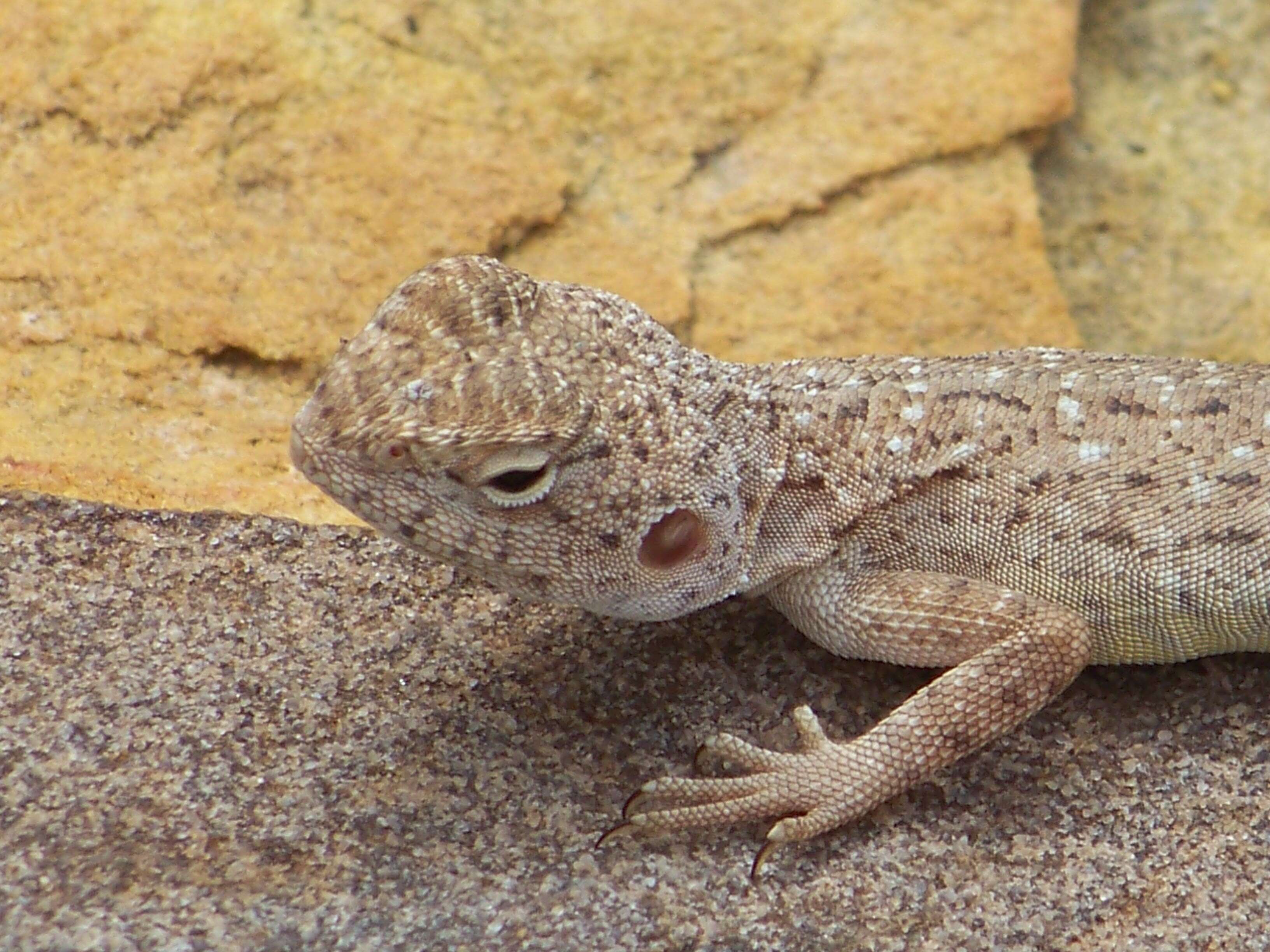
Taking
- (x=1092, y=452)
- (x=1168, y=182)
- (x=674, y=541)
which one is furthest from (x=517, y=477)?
(x=1168, y=182)

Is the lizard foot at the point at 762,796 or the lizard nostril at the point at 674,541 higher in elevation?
the lizard nostril at the point at 674,541

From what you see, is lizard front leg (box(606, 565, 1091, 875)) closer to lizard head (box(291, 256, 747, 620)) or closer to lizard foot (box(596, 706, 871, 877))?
lizard foot (box(596, 706, 871, 877))

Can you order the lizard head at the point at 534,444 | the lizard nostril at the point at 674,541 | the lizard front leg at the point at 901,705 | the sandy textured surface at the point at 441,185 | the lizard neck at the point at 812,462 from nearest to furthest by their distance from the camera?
the lizard head at the point at 534,444, the lizard front leg at the point at 901,705, the lizard nostril at the point at 674,541, the lizard neck at the point at 812,462, the sandy textured surface at the point at 441,185

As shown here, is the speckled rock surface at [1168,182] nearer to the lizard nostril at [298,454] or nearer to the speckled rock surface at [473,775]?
the speckled rock surface at [473,775]

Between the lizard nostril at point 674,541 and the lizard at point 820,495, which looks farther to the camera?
the lizard nostril at point 674,541

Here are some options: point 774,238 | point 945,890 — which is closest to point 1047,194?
point 774,238

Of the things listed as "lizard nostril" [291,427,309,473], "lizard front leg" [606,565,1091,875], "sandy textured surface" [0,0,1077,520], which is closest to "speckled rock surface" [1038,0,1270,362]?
"sandy textured surface" [0,0,1077,520]

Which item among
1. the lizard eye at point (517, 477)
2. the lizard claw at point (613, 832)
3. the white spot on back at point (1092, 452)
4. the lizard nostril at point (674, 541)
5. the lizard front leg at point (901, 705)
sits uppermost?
the lizard eye at point (517, 477)

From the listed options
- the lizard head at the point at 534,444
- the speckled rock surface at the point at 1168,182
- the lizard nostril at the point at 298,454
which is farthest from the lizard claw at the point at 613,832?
the speckled rock surface at the point at 1168,182

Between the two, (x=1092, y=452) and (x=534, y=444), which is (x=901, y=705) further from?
(x=534, y=444)

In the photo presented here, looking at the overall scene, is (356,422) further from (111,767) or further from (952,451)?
(952,451)
